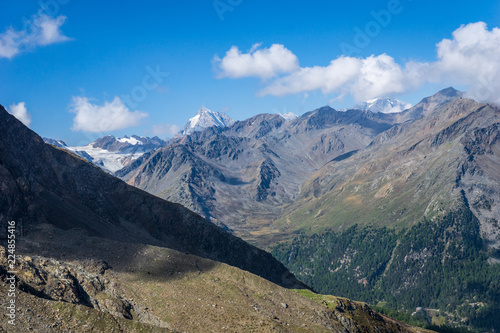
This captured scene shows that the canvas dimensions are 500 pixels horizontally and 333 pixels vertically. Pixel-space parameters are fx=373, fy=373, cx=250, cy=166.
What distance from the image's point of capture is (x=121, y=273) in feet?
333

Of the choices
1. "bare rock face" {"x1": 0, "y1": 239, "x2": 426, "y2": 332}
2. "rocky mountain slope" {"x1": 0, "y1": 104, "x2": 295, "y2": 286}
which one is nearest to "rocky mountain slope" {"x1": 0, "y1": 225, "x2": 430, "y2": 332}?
"bare rock face" {"x1": 0, "y1": 239, "x2": 426, "y2": 332}

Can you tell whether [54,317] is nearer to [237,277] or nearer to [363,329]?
[237,277]

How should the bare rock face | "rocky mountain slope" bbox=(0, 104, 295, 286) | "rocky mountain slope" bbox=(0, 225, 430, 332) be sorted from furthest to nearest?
"rocky mountain slope" bbox=(0, 104, 295, 286)
the bare rock face
"rocky mountain slope" bbox=(0, 225, 430, 332)

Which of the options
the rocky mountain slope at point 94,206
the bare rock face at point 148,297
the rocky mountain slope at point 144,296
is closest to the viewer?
the rocky mountain slope at point 144,296

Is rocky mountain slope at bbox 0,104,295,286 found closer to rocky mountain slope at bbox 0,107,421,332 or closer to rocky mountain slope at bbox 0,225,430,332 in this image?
rocky mountain slope at bbox 0,107,421,332

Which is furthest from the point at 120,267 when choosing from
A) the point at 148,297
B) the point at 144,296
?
the point at 148,297

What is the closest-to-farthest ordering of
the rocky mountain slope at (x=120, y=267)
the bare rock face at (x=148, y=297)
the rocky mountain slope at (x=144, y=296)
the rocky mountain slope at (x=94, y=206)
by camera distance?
the rocky mountain slope at (x=144, y=296)
the bare rock face at (x=148, y=297)
the rocky mountain slope at (x=120, y=267)
the rocky mountain slope at (x=94, y=206)

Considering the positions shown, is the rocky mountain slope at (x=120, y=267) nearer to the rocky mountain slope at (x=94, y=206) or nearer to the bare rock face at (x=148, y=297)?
the bare rock face at (x=148, y=297)

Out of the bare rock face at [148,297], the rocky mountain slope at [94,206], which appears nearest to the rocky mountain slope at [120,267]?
the bare rock face at [148,297]

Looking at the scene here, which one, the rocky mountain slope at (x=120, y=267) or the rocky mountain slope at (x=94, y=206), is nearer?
the rocky mountain slope at (x=120, y=267)

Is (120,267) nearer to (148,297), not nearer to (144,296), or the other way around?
(144,296)

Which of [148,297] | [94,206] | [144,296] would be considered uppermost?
[94,206]

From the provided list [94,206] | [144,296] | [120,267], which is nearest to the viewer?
[144,296]

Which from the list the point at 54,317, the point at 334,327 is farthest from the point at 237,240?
the point at 54,317
